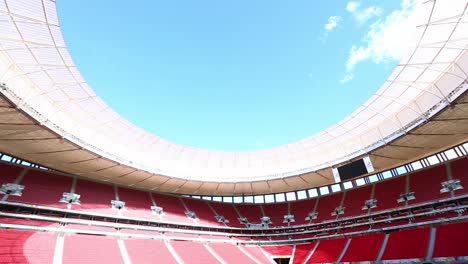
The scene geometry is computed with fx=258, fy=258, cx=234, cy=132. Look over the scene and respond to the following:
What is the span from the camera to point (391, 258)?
21.4 meters

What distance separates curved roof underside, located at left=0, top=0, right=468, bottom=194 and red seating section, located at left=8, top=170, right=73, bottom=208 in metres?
1.26

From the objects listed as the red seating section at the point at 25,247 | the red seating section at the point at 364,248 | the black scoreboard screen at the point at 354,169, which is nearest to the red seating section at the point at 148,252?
the red seating section at the point at 25,247

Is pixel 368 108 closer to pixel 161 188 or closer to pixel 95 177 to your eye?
pixel 161 188

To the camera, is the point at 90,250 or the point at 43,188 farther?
the point at 43,188

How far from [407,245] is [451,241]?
3.11 m

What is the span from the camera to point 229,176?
102ft

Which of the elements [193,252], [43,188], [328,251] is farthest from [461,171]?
[43,188]

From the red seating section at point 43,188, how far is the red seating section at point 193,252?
10.9 metres

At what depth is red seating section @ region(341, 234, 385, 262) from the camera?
2306cm

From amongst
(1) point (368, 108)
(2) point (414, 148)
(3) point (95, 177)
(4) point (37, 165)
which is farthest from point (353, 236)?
(4) point (37, 165)

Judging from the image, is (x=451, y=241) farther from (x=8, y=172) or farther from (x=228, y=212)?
(x=8, y=172)

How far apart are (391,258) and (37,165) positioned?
109ft

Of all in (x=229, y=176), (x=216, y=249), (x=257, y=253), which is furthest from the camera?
(x=229, y=176)

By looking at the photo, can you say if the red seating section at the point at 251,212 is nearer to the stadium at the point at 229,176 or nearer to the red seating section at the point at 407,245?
the stadium at the point at 229,176
